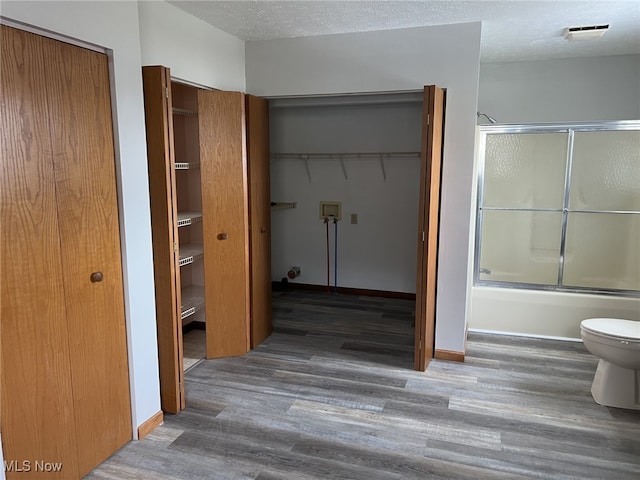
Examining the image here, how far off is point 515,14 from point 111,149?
2.57 metres

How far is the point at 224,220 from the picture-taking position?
134 inches

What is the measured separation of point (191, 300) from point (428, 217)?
78.0 inches

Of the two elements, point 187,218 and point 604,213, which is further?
point 604,213

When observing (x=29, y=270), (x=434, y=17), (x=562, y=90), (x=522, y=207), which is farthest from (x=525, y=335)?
Result: (x=29, y=270)

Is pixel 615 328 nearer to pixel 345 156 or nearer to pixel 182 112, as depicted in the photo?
pixel 345 156

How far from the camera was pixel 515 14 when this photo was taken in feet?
9.59

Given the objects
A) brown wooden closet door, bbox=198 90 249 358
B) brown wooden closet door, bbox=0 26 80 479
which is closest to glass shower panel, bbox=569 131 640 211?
brown wooden closet door, bbox=198 90 249 358

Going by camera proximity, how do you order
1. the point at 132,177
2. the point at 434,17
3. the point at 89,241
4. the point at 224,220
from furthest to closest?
1. the point at 224,220
2. the point at 434,17
3. the point at 132,177
4. the point at 89,241

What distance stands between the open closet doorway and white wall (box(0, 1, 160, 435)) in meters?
2.58

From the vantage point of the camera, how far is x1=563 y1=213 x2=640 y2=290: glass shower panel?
4.01 m

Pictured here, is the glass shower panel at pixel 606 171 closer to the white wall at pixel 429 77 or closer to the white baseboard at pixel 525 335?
the white baseboard at pixel 525 335

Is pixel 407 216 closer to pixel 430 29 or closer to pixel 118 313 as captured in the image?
pixel 430 29

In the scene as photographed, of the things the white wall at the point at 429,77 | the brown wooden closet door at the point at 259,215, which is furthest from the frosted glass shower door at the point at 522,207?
the brown wooden closet door at the point at 259,215

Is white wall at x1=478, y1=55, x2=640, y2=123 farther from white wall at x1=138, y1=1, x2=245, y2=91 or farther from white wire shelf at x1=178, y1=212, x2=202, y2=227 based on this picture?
white wire shelf at x1=178, y1=212, x2=202, y2=227
